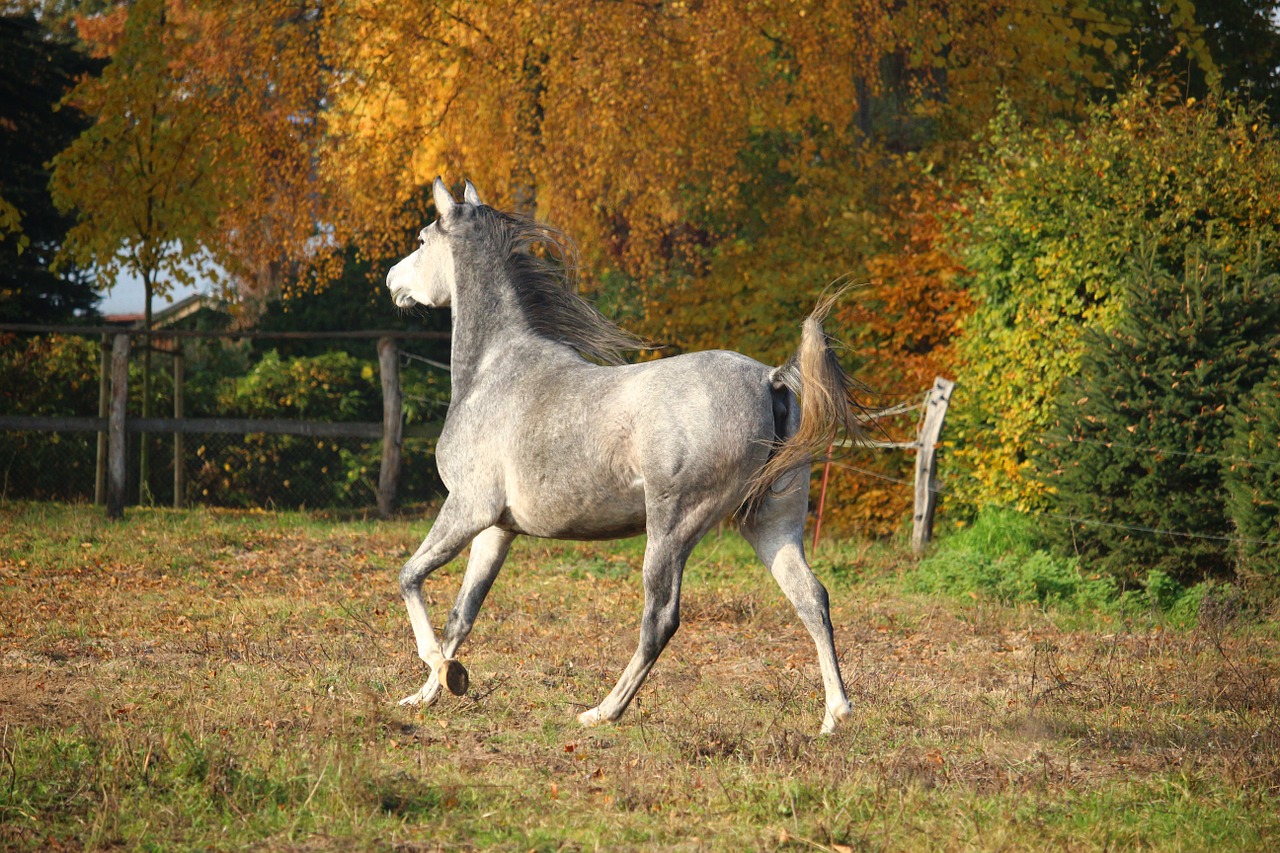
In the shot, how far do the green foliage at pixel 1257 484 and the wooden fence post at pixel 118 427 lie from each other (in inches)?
403

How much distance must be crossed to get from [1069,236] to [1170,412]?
2095 mm

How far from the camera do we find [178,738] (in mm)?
4781

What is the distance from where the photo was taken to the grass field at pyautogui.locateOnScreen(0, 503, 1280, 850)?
4.08 meters

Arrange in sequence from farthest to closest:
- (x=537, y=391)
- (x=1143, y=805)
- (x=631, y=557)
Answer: (x=631, y=557)
(x=537, y=391)
(x=1143, y=805)

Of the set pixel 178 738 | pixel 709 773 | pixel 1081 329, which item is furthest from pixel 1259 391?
pixel 178 738

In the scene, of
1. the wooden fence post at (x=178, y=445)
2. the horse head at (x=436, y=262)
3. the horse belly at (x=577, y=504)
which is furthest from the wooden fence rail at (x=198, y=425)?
the horse belly at (x=577, y=504)

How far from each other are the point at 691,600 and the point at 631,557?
2432mm

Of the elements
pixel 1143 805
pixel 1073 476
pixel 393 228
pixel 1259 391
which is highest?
pixel 393 228

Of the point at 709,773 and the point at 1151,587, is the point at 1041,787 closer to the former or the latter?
the point at 709,773

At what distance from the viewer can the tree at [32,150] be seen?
16859 millimetres

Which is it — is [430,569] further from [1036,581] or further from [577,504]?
[1036,581]

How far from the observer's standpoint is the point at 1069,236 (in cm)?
Answer: 1040

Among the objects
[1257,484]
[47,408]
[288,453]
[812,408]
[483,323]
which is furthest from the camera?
[288,453]

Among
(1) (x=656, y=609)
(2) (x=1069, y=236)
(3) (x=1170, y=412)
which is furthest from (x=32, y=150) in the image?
(1) (x=656, y=609)
